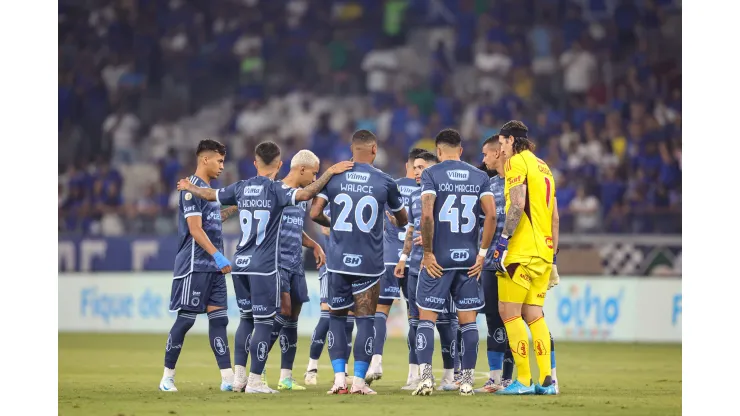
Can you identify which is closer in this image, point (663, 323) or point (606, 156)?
point (663, 323)

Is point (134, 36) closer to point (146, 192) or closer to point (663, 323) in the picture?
point (146, 192)

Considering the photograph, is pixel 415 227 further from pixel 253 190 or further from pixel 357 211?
pixel 253 190

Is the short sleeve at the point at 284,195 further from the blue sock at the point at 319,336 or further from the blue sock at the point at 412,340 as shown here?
the blue sock at the point at 412,340

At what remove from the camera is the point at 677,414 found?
8.45 metres

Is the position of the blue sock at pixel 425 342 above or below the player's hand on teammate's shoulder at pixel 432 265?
below

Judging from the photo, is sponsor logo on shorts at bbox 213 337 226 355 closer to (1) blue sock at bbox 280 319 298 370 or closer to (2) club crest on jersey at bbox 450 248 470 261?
(1) blue sock at bbox 280 319 298 370

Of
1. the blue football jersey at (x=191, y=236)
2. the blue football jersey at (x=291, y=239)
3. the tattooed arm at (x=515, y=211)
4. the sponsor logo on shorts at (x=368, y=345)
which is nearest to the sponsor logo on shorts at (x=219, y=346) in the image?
the blue football jersey at (x=191, y=236)

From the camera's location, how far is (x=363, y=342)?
977cm

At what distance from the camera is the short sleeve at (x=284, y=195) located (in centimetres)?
1003

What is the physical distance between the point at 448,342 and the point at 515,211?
1825 mm

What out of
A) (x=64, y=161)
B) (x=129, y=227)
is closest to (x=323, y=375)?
(x=129, y=227)

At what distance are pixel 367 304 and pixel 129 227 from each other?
13.4 m

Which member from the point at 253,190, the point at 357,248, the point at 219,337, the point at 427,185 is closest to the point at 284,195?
the point at 253,190

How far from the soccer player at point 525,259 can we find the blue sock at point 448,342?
0.96m
